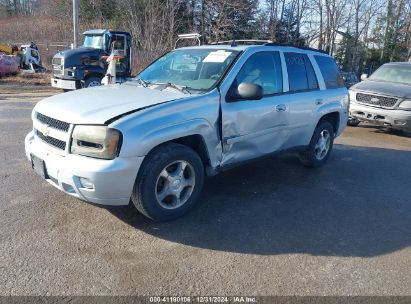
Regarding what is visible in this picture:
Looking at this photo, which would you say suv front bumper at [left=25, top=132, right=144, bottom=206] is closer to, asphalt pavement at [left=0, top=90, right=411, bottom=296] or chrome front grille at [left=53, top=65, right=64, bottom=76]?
asphalt pavement at [left=0, top=90, right=411, bottom=296]

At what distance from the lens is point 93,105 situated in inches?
143

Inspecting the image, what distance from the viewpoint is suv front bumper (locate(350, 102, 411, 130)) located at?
8.60 meters

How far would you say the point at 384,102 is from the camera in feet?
29.4

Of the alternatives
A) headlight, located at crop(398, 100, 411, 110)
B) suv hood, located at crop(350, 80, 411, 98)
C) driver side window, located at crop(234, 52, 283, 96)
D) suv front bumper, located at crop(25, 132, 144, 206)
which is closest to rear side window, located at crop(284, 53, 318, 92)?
driver side window, located at crop(234, 52, 283, 96)

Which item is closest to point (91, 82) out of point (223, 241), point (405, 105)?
point (405, 105)

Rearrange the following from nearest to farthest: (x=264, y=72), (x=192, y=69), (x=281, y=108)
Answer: (x=192, y=69) → (x=264, y=72) → (x=281, y=108)

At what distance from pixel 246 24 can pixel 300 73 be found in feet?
90.0

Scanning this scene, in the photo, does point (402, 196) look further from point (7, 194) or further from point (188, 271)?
point (7, 194)

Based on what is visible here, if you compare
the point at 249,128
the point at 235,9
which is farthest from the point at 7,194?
the point at 235,9

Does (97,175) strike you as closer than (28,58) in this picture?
Yes

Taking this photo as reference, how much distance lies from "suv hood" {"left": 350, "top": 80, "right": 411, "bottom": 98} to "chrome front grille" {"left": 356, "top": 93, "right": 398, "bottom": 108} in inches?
4.8

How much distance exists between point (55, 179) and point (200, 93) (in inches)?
66.7

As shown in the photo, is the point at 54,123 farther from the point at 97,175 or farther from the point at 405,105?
the point at 405,105

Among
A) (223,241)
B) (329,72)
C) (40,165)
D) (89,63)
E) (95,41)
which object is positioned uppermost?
(95,41)
